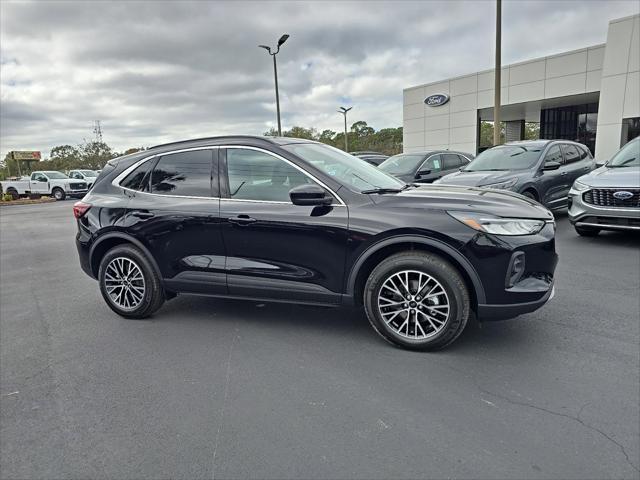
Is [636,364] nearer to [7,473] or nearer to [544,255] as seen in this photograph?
[544,255]

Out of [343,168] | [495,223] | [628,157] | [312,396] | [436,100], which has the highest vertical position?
[436,100]

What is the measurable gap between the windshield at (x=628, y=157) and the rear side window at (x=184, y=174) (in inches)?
270

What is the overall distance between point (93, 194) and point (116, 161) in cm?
42

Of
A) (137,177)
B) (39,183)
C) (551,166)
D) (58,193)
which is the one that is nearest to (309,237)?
(137,177)

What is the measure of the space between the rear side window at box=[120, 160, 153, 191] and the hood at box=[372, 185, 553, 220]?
2.32 metres

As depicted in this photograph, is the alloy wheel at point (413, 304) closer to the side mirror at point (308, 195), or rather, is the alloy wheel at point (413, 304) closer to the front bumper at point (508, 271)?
the front bumper at point (508, 271)

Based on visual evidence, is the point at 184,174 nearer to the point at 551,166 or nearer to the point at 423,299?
the point at 423,299

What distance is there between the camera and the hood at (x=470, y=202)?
330cm

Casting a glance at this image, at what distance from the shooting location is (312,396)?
113 inches

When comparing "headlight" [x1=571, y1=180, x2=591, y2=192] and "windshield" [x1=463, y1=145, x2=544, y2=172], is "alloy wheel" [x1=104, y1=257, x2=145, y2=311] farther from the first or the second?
"windshield" [x1=463, y1=145, x2=544, y2=172]

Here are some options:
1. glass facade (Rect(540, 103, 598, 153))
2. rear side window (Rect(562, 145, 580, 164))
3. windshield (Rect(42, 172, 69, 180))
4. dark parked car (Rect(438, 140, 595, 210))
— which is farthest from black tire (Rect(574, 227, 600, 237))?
windshield (Rect(42, 172, 69, 180))

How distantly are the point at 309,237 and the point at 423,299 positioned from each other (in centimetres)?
103

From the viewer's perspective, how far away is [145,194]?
4258 millimetres

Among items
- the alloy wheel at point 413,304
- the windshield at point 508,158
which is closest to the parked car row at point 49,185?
the windshield at point 508,158
